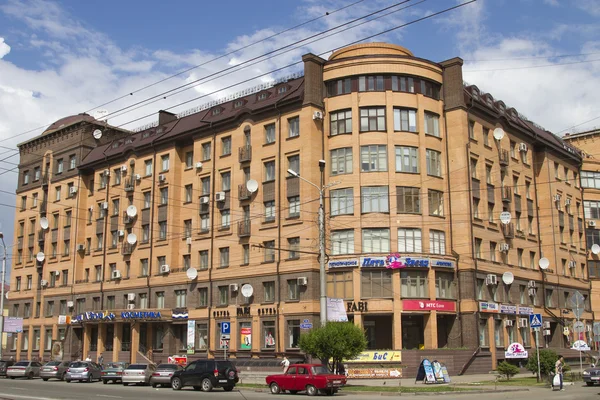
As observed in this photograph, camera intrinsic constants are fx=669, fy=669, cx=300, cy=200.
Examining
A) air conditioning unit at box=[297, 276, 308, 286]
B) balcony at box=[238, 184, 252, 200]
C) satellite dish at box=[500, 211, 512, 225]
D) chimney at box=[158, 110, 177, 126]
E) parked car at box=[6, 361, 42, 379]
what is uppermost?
chimney at box=[158, 110, 177, 126]

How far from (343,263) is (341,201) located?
428 centimetres

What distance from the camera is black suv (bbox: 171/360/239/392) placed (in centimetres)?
3164

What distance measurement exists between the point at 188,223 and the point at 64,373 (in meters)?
16.0

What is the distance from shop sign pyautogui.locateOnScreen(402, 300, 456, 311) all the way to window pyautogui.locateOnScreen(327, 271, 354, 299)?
3.60m

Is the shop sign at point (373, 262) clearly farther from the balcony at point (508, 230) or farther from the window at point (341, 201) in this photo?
the balcony at point (508, 230)

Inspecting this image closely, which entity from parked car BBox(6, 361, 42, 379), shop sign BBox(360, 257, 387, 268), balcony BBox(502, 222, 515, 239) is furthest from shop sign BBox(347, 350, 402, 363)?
parked car BBox(6, 361, 42, 379)

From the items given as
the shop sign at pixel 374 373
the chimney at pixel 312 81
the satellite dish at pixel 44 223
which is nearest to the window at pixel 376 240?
the shop sign at pixel 374 373

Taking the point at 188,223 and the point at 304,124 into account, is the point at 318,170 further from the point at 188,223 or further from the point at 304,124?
the point at 188,223

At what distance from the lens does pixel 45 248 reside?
6869cm

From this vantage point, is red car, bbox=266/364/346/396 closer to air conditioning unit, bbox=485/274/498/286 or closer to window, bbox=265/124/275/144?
air conditioning unit, bbox=485/274/498/286

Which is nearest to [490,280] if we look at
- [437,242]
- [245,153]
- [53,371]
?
[437,242]

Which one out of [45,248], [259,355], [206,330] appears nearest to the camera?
[259,355]

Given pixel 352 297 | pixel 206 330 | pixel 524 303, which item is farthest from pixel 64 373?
pixel 524 303

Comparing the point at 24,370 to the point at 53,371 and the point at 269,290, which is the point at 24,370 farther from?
the point at 269,290
